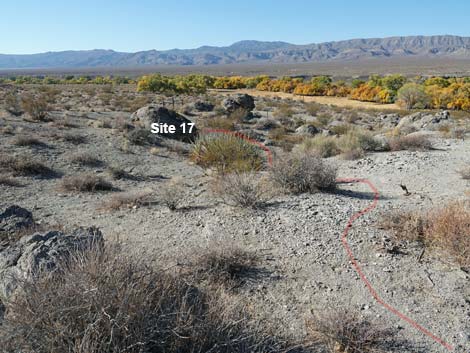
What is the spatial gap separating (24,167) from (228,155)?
5.72 meters

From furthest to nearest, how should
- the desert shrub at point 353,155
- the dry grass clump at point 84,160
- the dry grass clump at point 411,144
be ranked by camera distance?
the dry grass clump at point 411,144 → the desert shrub at point 353,155 → the dry grass clump at point 84,160

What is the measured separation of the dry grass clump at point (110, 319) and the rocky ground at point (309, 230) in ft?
3.36

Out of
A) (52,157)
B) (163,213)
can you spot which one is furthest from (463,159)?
(52,157)

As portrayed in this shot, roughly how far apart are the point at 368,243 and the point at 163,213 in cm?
388

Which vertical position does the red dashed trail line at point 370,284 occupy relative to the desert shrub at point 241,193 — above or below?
below

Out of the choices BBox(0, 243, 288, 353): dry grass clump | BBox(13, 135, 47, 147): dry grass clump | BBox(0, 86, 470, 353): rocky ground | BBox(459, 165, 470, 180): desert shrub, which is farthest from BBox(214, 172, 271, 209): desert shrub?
BBox(13, 135, 47, 147): dry grass clump

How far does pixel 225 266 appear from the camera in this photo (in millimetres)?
4922

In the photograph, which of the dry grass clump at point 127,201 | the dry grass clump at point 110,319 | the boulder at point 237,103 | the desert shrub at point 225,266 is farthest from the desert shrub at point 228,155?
the boulder at point 237,103

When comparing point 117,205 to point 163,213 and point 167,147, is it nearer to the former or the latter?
point 163,213

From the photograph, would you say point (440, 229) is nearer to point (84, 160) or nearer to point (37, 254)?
point (37, 254)

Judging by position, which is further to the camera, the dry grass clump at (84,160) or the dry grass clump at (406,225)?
the dry grass clump at (84,160)

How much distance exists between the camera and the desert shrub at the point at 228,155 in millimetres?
10469

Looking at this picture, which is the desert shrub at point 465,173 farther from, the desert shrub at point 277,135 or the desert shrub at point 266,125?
the desert shrub at point 266,125

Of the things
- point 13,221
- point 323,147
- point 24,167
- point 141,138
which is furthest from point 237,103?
point 13,221
